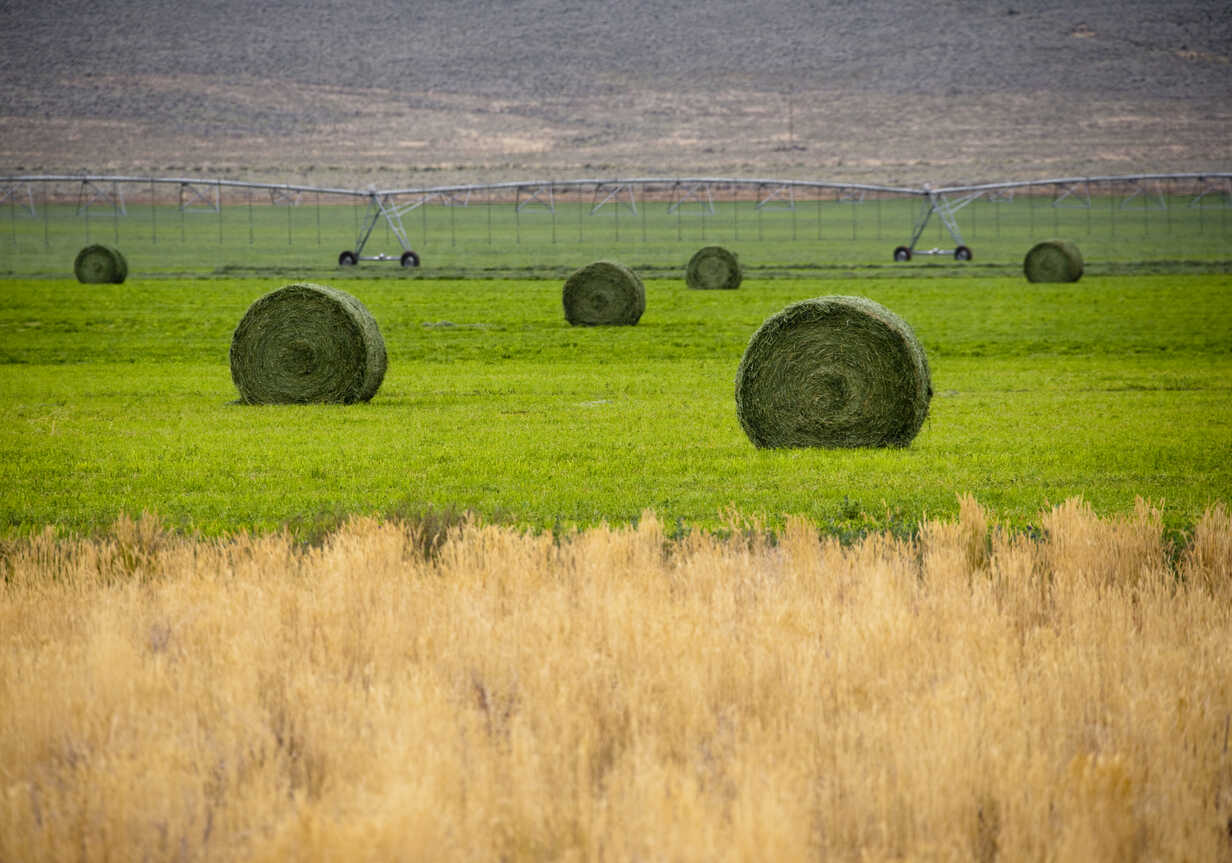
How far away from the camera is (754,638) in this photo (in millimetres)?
7883

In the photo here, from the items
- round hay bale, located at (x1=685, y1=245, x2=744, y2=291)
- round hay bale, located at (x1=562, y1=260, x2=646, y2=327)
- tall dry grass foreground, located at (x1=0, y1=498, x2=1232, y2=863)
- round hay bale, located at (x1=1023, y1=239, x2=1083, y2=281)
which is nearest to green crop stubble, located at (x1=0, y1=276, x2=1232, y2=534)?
round hay bale, located at (x1=562, y1=260, x2=646, y2=327)

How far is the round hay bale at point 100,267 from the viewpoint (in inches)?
2108

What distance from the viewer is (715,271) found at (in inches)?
2028

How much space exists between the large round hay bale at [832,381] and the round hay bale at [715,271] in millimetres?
33487

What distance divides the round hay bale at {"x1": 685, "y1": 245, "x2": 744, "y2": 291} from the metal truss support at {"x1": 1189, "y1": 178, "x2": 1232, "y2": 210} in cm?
7925

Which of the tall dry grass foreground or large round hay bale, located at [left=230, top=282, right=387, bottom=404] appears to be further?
large round hay bale, located at [left=230, top=282, right=387, bottom=404]

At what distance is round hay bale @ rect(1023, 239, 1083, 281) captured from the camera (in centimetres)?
5119

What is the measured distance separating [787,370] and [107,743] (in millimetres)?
12077

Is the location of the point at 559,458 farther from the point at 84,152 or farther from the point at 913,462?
the point at 84,152

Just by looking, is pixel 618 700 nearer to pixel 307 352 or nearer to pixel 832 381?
pixel 832 381

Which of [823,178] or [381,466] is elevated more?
[823,178]

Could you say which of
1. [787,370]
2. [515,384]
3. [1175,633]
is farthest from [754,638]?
[515,384]

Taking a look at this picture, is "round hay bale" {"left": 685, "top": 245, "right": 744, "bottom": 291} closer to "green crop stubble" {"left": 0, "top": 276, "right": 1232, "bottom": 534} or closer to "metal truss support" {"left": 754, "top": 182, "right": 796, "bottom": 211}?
"green crop stubble" {"left": 0, "top": 276, "right": 1232, "bottom": 534}

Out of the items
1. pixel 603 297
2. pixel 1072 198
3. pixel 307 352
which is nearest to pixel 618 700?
pixel 307 352
